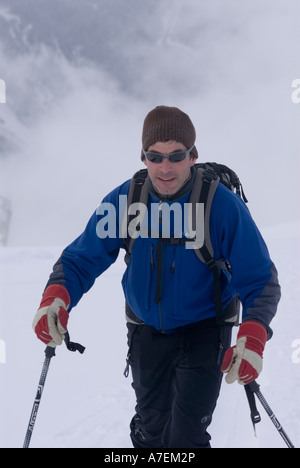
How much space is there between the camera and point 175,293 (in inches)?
112

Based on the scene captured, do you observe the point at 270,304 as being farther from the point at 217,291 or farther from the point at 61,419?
the point at 61,419

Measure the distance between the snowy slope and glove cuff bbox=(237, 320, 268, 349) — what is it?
69.5 inches

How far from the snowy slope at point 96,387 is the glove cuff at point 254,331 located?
5.79 feet

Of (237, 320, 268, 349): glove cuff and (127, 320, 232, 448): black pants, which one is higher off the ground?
(237, 320, 268, 349): glove cuff

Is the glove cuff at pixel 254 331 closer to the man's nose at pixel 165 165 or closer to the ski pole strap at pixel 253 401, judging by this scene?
the ski pole strap at pixel 253 401

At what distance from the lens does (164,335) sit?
3.03m

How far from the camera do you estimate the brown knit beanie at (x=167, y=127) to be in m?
2.78

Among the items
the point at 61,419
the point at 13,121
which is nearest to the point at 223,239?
the point at 61,419

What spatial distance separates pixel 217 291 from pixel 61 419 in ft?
8.09

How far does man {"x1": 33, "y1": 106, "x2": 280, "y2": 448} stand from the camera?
2.70 m

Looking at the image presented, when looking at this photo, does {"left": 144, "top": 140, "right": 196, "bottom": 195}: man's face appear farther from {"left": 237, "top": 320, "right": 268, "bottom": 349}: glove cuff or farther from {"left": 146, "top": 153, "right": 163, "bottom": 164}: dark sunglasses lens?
{"left": 237, "top": 320, "right": 268, "bottom": 349}: glove cuff

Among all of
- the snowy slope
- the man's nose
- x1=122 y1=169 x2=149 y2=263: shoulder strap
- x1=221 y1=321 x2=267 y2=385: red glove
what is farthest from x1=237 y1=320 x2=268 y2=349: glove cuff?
the snowy slope

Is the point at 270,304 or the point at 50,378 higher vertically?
the point at 270,304
